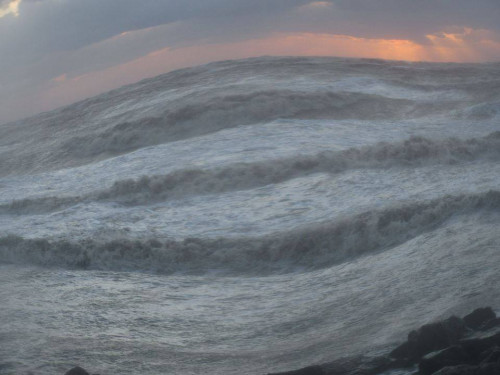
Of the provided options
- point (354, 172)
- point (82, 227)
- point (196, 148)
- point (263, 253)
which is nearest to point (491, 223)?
point (263, 253)

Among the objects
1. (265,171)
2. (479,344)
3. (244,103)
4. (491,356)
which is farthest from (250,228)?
(244,103)

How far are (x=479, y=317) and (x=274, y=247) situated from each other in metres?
4.30

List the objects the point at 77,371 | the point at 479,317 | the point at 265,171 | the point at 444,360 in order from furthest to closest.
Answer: the point at 265,171 → the point at 479,317 → the point at 77,371 → the point at 444,360

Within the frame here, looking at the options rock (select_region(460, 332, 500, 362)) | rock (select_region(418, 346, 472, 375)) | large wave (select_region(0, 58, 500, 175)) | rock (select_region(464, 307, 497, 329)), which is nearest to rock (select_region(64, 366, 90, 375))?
rock (select_region(418, 346, 472, 375))

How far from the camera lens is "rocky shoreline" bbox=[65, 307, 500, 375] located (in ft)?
14.7

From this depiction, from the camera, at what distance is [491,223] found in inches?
317

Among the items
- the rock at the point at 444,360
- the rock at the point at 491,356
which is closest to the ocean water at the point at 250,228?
the rock at the point at 444,360

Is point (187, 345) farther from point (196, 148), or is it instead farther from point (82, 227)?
point (196, 148)

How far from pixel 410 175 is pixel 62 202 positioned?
23.6ft

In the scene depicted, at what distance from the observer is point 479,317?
203 inches

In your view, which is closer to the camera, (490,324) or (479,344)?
(479,344)

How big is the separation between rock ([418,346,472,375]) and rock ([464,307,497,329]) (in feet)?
1.74

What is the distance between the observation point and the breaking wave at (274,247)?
28.7 ft

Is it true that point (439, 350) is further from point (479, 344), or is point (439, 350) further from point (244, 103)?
point (244, 103)
